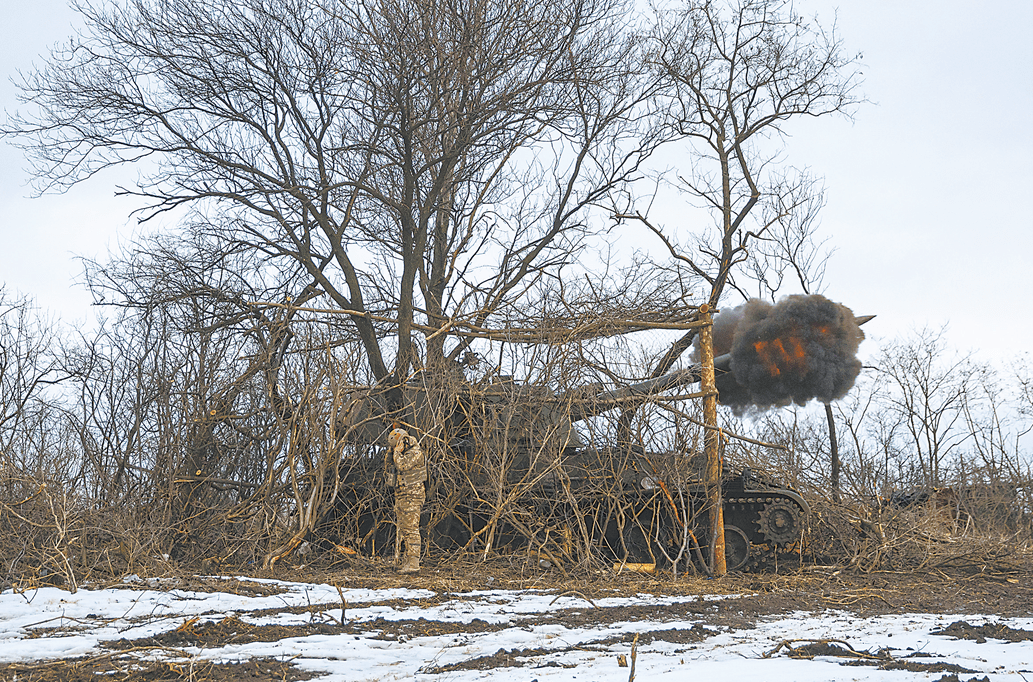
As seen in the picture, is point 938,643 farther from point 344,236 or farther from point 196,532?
point 344,236

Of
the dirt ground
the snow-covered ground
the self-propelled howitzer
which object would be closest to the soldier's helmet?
the self-propelled howitzer

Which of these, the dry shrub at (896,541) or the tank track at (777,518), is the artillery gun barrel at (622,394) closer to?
the tank track at (777,518)

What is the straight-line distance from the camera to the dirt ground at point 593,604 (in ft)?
19.2

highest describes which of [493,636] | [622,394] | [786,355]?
[786,355]

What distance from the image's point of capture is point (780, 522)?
12477mm

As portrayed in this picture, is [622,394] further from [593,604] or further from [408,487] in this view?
[593,604]

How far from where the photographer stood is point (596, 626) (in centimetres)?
779

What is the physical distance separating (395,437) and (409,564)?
5.73 feet

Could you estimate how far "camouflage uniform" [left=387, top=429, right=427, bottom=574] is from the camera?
1258cm

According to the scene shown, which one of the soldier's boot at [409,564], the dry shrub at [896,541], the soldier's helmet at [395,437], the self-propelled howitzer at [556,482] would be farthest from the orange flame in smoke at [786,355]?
the soldier's boot at [409,564]

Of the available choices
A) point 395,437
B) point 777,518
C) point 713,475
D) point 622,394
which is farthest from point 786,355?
point 395,437

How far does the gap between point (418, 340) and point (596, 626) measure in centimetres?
791

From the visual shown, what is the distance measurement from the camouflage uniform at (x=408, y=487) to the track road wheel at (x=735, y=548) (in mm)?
4310

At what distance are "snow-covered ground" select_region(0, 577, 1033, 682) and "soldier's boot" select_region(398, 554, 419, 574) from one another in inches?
91.4
